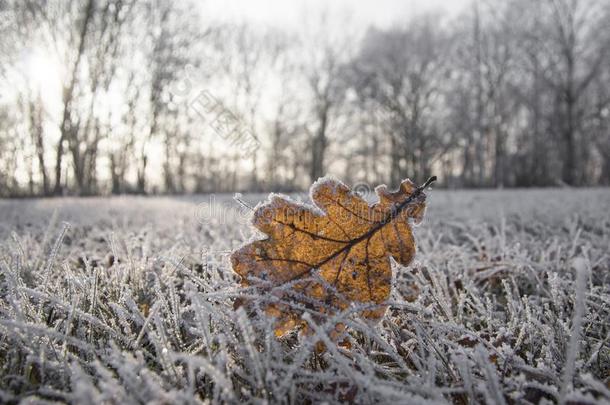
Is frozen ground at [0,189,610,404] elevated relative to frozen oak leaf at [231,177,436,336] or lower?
lower

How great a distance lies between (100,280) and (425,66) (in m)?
31.2

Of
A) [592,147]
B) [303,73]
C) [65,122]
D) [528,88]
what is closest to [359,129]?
[303,73]

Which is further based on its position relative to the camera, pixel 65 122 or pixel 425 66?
pixel 425 66

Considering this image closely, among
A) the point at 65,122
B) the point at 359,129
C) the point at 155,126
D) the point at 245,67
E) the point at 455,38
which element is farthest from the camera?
the point at 359,129

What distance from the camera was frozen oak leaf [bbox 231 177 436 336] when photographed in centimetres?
98

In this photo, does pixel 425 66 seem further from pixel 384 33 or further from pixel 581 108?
pixel 581 108

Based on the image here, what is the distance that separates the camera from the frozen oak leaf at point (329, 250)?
98 centimetres

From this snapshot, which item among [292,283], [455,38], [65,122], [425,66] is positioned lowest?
[292,283]

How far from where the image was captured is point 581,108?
3203 cm

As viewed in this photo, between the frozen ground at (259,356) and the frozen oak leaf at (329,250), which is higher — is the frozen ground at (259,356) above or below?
below

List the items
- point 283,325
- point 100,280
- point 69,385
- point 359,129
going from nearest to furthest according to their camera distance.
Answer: point 69,385 → point 283,325 → point 100,280 → point 359,129

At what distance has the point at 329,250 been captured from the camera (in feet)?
3.44

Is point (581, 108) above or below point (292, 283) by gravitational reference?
above

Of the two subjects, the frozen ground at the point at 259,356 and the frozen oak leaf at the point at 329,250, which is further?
the frozen oak leaf at the point at 329,250
